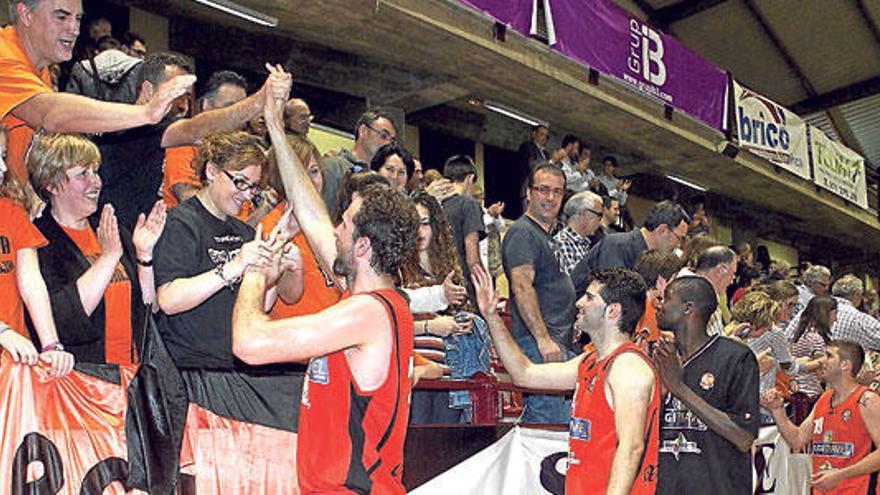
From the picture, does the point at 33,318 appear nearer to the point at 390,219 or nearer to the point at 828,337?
the point at 390,219

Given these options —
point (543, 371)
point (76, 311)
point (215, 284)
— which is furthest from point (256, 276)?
point (543, 371)

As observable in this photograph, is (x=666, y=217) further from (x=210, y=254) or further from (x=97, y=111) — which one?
(x=97, y=111)

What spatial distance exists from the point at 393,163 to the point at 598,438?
2482 millimetres

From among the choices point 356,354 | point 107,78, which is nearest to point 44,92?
point 107,78

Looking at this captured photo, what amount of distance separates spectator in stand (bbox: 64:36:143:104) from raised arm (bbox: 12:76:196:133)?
52.7 inches

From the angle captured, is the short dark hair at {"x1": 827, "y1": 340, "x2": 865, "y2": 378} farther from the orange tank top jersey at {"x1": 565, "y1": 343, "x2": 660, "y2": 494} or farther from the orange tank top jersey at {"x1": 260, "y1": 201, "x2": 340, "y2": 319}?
the orange tank top jersey at {"x1": 260, "y1": 201, "x2": 340, "y2": 319}

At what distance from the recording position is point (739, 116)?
55.2ft

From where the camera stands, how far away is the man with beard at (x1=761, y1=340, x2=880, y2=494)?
7.53 m

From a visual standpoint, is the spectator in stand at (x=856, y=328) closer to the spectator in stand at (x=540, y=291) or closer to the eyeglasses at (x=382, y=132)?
the spectator in stand at (x=540, y=291)

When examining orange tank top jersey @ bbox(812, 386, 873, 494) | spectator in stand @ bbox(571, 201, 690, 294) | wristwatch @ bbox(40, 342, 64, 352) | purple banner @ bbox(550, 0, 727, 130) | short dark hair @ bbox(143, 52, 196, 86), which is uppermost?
purple banner @ bbox(550, 0, 727, 130)

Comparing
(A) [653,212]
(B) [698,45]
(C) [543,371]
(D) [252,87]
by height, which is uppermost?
(B) [698,45]

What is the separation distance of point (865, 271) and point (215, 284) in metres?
29.7

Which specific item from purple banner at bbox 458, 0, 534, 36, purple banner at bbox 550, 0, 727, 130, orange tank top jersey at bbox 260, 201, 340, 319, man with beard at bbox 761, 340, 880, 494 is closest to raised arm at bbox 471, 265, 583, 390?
orange tank top jersey at bbox 260, 201, 340, 319

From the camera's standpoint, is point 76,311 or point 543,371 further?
point 543,371
